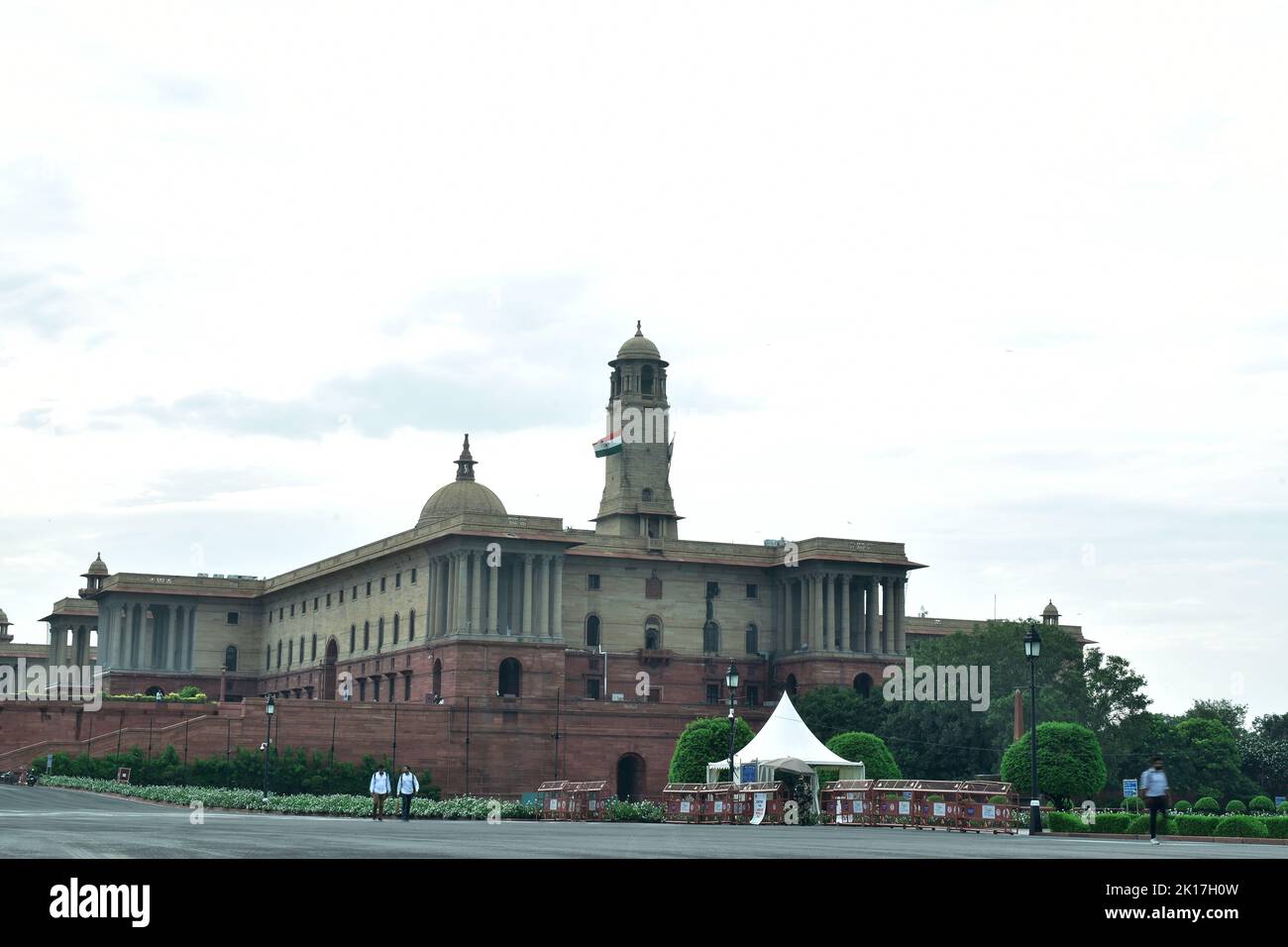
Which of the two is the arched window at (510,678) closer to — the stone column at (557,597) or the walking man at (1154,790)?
the stone column at (557,597)

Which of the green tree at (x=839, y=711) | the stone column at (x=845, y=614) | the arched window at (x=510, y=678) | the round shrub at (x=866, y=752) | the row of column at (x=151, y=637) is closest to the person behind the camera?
the round shrub at (x=866, y=752)

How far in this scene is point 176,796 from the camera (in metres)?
62.4

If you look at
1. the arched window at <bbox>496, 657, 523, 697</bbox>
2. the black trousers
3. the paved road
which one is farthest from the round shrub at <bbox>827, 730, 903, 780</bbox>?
the black trousers

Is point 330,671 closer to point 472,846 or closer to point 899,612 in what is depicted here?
point 899,612

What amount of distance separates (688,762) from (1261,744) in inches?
2477

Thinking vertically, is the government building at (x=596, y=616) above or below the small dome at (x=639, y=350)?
below

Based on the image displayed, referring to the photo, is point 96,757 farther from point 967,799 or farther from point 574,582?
point 967,799

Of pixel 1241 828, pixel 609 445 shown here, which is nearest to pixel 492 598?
pixel 609 445

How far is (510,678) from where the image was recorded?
105000 mm

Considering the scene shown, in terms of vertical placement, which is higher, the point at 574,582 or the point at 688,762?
the point at 574,582

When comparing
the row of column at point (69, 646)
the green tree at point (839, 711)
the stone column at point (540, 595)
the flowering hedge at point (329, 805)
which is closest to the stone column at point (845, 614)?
the green tree at point (839, 711)

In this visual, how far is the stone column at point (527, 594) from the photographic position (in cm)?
10525

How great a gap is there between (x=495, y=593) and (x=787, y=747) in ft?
142
